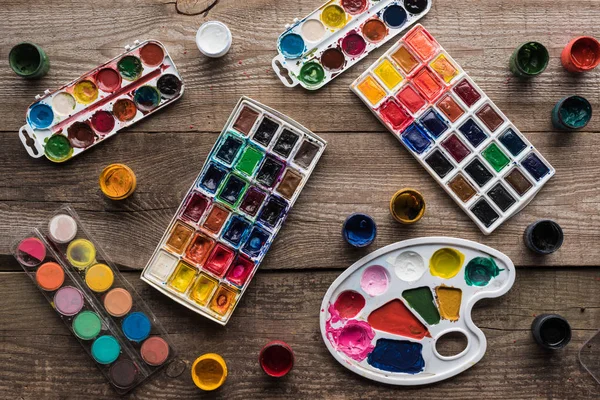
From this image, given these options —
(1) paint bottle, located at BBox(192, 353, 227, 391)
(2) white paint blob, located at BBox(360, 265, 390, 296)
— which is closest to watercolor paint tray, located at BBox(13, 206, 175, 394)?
(1) paint bottle, located at BBox(192, 353, 227, 391)

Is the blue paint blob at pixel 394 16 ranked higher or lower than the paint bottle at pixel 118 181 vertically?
higher

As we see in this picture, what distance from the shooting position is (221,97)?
6.19 feet

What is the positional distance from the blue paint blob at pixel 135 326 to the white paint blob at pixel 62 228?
32cm

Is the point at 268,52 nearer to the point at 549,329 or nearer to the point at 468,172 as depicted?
the point at 468,172

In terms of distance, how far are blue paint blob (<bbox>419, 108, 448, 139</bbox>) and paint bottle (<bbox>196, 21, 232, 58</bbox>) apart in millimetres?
670

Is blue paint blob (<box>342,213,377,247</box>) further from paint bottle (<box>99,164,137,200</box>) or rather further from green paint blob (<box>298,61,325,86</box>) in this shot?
paint bottle (<box>99,164,137,200</box>)

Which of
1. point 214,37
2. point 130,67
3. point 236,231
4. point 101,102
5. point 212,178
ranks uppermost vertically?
point 214,37

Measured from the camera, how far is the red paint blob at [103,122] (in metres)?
1.86

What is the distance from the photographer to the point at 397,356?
1.88 m

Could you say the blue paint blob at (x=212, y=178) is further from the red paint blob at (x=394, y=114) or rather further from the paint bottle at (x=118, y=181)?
the red paint blob at (x=394, y=114)

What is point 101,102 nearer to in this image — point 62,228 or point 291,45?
point 62,228

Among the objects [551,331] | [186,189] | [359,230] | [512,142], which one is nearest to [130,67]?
[186,189]

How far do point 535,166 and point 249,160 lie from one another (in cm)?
92

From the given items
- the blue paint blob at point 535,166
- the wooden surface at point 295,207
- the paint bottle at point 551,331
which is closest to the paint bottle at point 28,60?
the wooden surface at point 295,207
